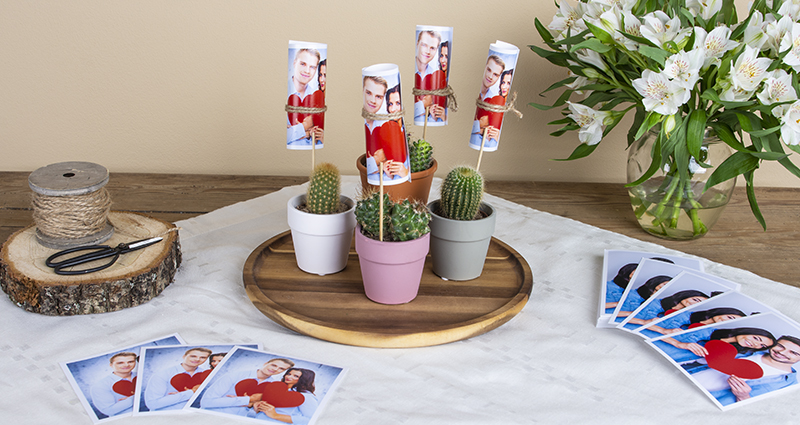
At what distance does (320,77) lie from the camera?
3.45 ft

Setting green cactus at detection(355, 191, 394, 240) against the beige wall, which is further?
the beige wall

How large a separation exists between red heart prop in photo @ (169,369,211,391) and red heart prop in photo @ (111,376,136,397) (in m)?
0.05

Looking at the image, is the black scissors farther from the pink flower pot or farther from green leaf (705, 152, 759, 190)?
green leaf (705, 152, 759, 190)

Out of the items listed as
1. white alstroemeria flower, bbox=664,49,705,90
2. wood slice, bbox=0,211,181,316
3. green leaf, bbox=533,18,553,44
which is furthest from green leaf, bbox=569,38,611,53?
wood slice, bbox=0,211,181,316

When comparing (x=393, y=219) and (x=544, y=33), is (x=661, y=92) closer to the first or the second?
(x=544, y=33)

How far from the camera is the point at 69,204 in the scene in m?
1.03

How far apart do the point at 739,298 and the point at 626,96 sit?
0.47 metres

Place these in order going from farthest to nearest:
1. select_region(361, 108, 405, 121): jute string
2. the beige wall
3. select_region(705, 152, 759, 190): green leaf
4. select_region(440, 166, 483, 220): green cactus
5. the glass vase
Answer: the beige wall, the glass vase, select_region(705, 152, 759, 190): green leaf, select_region(440, 166, 483, 220): green cactus, select_region(361, 108, 405, 121): jute string

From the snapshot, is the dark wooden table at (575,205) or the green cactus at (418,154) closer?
the green cactus at (418,154)

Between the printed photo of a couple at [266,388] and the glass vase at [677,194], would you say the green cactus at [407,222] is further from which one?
the glass vase at [677,194]

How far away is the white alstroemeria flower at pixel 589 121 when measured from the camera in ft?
3.97

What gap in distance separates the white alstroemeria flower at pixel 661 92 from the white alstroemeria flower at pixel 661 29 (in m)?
0.06

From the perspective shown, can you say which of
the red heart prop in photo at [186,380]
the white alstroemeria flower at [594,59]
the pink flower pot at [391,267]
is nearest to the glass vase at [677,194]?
the white alstroemeria flower at [594,59]

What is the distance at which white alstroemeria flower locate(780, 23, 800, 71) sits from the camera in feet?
3.29
